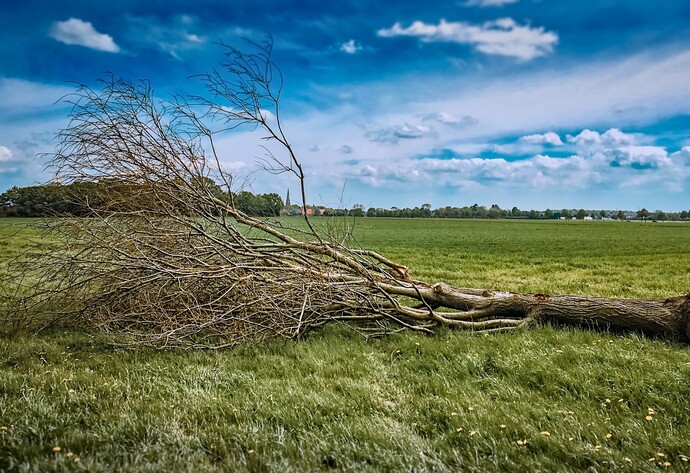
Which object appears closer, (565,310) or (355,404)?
(355,404)

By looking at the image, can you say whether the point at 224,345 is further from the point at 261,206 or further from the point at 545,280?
the point at 545,280

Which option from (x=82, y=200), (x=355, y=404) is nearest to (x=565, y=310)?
(x=355, y=404)

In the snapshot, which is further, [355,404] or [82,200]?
[82,200]

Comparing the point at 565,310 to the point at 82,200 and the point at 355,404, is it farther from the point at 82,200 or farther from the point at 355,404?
the point at 82,200

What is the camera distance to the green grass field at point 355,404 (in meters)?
3.04

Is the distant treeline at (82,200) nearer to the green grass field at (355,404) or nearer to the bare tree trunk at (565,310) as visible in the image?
the green grass field at (355,404)

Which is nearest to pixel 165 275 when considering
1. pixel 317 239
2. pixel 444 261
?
pixel 317 239

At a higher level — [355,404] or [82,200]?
[82,200]

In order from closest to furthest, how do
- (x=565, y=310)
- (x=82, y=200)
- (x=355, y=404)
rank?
(x=355, y=404) → (x=565, y=310) → (x=82, y=200)

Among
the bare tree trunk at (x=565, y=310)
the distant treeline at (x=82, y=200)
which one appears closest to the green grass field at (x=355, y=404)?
the bare tree trunk at (x=565, y=310)

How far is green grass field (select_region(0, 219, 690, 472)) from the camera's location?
304 cm

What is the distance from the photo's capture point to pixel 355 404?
12.6ft

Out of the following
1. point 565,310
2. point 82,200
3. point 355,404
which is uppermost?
point 82,200

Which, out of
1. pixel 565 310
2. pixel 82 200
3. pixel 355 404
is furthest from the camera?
pixel 82 200
